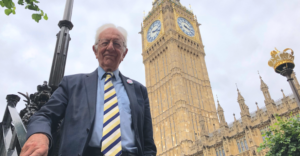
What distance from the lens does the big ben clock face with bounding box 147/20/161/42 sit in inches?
1920

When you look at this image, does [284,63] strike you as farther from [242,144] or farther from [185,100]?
[185,100]

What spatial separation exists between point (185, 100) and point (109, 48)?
125ft

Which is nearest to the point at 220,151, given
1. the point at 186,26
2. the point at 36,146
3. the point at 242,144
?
the point at 242,144

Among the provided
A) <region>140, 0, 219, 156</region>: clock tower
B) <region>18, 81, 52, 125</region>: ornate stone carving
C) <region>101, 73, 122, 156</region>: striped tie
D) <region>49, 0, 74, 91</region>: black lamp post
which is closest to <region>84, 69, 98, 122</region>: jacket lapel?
<region>101, 73, 122, 156</region>: striped tie

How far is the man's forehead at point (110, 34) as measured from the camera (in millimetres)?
2537

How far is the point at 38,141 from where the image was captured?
65.2 inches

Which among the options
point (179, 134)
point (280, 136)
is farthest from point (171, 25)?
point (280, 136)

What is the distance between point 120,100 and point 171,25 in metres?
45.6

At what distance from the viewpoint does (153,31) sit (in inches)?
1967

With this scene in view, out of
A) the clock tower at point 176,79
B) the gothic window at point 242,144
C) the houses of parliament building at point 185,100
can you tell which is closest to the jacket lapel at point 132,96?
the houses of parliament building at point 185,100

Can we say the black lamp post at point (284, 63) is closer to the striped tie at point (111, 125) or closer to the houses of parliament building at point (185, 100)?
the striped tie at point (111, 125)

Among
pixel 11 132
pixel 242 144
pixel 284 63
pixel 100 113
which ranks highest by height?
pixel 242 144

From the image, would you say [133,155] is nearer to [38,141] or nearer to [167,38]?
[38,141]

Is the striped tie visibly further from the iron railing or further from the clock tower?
the clock tower
